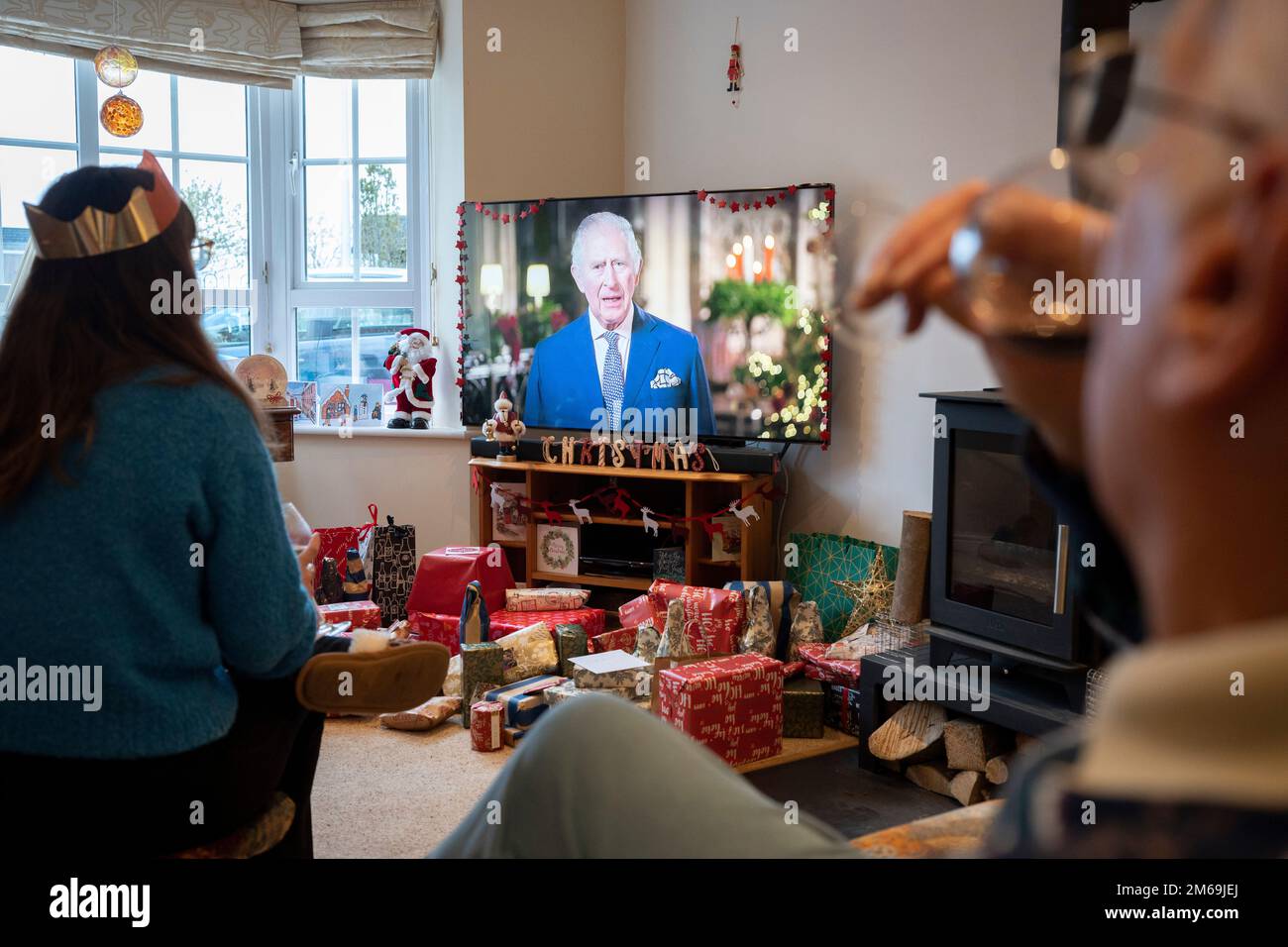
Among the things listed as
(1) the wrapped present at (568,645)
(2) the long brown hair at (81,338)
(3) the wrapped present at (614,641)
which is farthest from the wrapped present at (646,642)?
(2) the long brown hair at (81,338)

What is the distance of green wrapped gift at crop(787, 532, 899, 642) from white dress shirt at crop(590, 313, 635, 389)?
3.08 ft

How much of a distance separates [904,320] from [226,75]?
190 inches

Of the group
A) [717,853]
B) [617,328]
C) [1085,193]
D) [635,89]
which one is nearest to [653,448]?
[617,328]

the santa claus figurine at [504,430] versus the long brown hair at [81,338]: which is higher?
the long brown hair at [81,338]

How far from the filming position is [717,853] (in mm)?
839

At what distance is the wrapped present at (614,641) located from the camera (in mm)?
3453

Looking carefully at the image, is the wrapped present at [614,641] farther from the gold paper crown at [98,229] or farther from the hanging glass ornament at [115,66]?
the hanging glass ornament at [115,66]

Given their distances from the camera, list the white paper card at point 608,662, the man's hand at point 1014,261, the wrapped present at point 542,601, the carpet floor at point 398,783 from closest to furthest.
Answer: the man's hand at point 1014,261
the carpet floor at point 398,783
the white paper card at point 608,662
the wrapped present at point 542,601

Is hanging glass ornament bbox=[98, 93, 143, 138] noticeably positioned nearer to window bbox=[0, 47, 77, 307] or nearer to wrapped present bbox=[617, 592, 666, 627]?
window bbox=[0, 47, 77, 307]

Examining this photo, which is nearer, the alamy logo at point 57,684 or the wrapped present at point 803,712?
the alamy logo at point 57,684

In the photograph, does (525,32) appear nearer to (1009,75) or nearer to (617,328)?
(617,328)

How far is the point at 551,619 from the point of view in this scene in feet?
12.1

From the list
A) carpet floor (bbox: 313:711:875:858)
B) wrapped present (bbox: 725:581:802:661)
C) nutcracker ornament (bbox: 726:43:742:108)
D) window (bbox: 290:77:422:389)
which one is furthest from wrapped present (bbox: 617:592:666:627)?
nutcracker ornament (bbox: 726:43:742:108)

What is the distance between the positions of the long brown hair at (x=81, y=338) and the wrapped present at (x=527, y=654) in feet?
6.62
